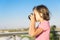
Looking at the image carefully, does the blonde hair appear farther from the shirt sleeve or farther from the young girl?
the shirt sleeve

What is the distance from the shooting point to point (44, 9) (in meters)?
3.99

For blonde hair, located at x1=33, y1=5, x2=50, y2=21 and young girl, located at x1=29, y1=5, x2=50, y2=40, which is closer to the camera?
young girl, located at x1=29, y1=5, x2=50, y2=40

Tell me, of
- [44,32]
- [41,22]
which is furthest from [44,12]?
[44,32]

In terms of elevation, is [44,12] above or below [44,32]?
above

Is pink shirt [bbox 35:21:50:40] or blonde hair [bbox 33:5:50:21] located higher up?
blonde hair [bbox 33:5:50:21]

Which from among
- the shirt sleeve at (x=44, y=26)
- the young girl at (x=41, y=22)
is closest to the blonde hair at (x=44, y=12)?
the young girl at (x=41, y=22)

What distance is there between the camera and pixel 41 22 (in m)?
3.94

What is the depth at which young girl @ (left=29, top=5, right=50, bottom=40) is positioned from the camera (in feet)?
12.5

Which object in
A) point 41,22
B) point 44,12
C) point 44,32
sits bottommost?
point 44,32

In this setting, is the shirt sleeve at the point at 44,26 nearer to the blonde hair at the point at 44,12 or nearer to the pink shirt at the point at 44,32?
the pink shirt at the point at 44,32

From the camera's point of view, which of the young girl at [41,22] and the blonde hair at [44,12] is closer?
the young girl at [41,22]

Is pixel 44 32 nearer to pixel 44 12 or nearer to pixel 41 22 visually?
pixel 41 22

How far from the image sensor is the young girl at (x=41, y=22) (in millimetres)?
3820

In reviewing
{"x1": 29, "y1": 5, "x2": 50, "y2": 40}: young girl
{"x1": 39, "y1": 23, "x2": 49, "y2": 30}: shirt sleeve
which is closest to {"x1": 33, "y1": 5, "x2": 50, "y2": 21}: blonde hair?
{"x1": 29, "y1": 5, "x2": 50, "y2": 40}: young girl
